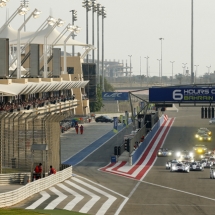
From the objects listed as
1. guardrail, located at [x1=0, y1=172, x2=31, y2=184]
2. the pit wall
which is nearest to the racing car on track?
the pit wall

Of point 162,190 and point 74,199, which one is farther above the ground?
point 74,199

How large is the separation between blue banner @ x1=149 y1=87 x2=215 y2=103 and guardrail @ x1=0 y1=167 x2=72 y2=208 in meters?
26.7

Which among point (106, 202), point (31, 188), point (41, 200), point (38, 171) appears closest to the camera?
point (41, 200)

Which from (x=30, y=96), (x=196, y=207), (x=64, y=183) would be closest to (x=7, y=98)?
(x=30, y=96)

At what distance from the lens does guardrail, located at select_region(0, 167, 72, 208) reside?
3716 centimetres

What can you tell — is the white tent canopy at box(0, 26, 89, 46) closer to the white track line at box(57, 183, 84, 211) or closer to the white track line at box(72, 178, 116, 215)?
the white track line at box(72, 178, 116, 215)

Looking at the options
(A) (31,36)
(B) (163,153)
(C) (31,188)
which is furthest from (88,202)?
(A) (31,36)

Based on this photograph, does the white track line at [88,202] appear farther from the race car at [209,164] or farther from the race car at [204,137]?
the race car at [204,137]

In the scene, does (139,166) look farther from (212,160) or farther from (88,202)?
(88,202)

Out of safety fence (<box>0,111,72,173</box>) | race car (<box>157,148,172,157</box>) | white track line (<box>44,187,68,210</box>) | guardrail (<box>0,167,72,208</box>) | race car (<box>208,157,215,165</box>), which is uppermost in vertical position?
safety fence (<box>0,111,72,173</box>)

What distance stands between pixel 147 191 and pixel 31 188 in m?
7.33

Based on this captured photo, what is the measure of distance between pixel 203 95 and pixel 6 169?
121 ft

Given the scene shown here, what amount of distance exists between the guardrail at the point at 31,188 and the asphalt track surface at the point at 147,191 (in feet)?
1.28

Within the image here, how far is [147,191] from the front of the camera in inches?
1829
